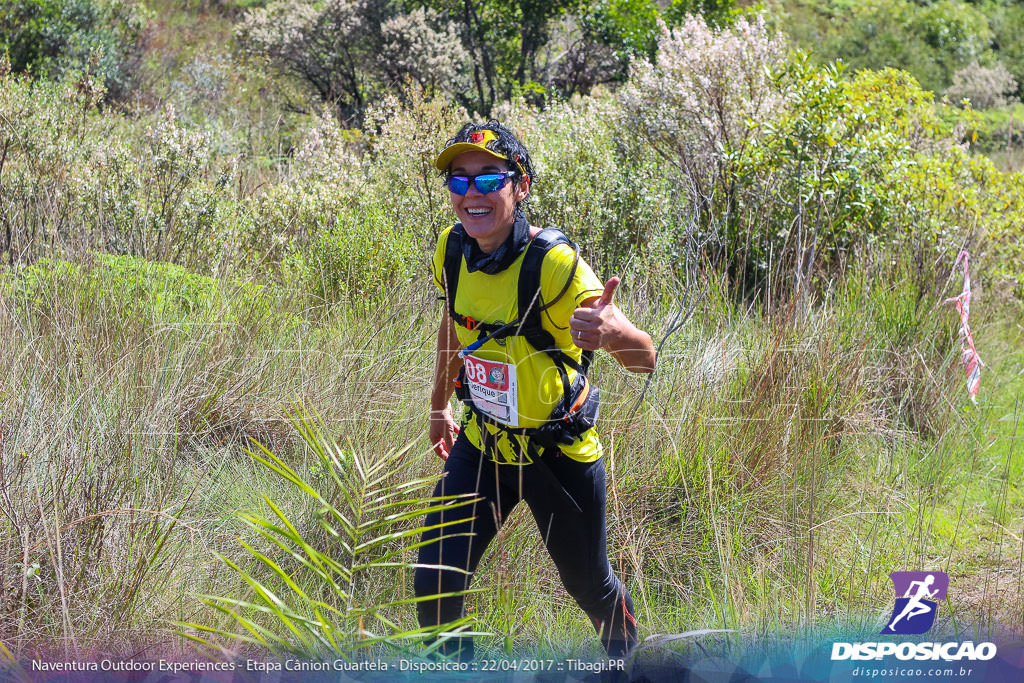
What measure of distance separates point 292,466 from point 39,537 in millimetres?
1438

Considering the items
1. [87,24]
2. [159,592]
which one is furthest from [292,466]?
[87,24]

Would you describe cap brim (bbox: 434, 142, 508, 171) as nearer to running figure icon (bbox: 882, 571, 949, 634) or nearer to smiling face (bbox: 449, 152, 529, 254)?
smiling face (bbox: 449, 152, 529, 254)

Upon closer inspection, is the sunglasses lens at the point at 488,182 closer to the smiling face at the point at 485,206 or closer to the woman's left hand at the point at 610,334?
the smiling face at the point at 485,206

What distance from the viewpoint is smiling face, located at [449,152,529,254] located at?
257 cm

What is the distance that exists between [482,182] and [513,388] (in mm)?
613

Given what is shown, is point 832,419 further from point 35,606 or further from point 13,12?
point 13,12

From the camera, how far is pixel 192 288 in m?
5.11

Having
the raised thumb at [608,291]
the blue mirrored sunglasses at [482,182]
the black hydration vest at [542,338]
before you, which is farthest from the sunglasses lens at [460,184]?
the raised thumb at [608,291]

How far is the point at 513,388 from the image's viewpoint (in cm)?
256

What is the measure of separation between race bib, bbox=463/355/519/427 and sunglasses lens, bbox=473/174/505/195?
1.65ft

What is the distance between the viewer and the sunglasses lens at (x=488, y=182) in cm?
257

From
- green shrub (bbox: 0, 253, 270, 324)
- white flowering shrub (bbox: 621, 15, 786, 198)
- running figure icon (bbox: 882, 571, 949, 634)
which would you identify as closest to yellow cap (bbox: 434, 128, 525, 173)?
running figure icon (bbox: 882, 571, 949, 634)

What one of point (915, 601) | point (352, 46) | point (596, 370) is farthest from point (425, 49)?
point (915, 601)

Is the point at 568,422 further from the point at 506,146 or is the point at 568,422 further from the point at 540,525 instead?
the point at 506,146
